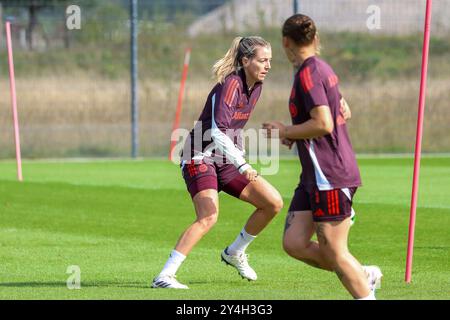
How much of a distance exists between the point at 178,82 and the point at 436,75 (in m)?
6.33

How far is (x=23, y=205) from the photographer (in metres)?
15.9

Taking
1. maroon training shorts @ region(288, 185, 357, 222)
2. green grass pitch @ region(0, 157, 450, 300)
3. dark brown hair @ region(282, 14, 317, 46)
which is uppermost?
dark brown hair @ region(282, 14, 317, 46)

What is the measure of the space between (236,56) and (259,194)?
1235mm

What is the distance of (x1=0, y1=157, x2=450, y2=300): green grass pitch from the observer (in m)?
9.18

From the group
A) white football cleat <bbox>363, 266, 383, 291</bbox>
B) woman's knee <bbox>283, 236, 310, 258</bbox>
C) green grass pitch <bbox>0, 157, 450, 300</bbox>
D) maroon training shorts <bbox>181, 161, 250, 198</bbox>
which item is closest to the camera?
white football cleat <bbox>363, 266, 383, 291</bbox>

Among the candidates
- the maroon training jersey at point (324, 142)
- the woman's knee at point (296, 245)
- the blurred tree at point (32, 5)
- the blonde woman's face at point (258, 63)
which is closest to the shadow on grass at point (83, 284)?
the woman's knee at point (296, 245)

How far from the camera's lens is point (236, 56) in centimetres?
931

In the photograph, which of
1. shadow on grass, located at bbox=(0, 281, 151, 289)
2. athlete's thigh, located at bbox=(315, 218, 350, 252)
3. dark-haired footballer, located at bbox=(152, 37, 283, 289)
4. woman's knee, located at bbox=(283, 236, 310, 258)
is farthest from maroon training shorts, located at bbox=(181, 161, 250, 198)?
athlete's thigh, located at bbox=(315, 218, 350, 252)

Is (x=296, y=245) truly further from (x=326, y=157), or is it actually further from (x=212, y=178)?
(x=212, y=178)

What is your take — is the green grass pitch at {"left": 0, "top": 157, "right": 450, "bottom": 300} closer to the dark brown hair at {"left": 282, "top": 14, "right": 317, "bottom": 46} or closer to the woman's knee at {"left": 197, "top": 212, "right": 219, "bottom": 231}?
the woman's knee at {"left": 197, "top": 212, "right": 219, "bottom": 231}

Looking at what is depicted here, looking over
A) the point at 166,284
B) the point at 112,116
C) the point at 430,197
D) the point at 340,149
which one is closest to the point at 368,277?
the point at 340,149

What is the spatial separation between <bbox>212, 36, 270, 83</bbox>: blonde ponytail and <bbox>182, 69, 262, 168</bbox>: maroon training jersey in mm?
66

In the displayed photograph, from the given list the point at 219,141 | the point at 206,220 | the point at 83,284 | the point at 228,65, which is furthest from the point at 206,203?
the point at 83,284

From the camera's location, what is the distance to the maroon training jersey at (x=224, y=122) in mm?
9016
